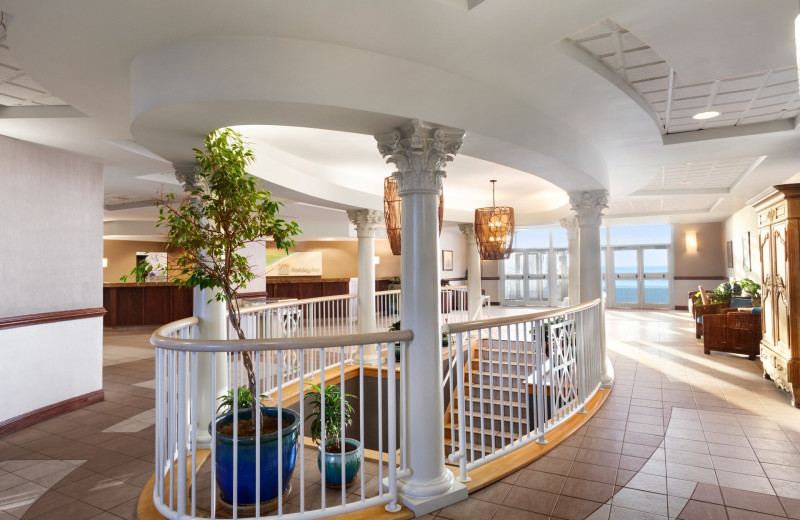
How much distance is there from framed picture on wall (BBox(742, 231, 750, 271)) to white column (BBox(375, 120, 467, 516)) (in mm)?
9328

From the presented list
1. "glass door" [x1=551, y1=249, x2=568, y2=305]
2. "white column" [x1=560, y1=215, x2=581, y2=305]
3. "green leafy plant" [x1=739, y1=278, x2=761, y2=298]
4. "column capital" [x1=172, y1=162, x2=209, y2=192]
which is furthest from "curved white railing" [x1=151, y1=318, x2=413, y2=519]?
"glass door" [x1=551, y1=249, x2=568, y2=305]

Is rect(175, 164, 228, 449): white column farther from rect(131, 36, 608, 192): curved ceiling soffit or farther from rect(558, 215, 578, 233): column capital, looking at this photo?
rect(558, 215, 578, 233): column capital

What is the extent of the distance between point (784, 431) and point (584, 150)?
116 inches

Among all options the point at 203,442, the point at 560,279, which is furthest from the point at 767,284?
the point at 560,279

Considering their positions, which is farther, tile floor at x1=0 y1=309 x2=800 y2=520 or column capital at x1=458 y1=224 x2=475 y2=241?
column capital at x1=458 y1=224 x2=475 y2=241

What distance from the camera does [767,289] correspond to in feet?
17.9

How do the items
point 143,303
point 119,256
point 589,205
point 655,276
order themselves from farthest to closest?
point 655,276 < point 119,256 < point 143,303 < point 589,205

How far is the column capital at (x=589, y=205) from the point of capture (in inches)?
220

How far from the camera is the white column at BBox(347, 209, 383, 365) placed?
6985 mm

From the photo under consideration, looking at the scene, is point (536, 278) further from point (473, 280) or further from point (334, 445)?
point (334, 445)

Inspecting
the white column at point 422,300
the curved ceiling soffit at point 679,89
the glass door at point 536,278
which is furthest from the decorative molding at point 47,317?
the glass door at point 536,278

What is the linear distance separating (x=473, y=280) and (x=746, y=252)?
581 centimetres

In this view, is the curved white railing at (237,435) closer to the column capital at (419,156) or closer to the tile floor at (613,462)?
the tile floor at (613,462)

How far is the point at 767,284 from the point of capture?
5445 mm
